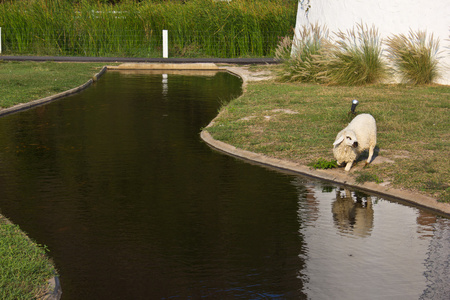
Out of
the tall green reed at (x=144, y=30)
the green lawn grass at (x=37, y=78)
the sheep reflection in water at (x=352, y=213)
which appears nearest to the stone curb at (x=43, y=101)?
the green lawn grass at (x=37, y=78)

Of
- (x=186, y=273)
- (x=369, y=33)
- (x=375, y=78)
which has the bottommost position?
(x=186, y=273)

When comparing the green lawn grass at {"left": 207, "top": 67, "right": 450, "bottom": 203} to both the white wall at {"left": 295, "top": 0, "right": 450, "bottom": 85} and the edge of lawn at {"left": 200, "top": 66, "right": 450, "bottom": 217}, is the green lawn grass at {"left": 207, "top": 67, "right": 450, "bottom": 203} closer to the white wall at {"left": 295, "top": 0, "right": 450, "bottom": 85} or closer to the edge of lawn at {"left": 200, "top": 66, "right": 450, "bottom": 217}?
the edge of lawn at {"left": 200, "top": 66, "right": 450, "bottom": 217}

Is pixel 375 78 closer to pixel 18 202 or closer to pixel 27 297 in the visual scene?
pixel 18 202

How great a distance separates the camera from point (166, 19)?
30.1m

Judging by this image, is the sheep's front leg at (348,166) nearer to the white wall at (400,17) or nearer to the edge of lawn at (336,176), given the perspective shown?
the edge of lawn at (336,176)

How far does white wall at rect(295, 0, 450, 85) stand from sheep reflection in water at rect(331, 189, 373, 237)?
12.5 meters

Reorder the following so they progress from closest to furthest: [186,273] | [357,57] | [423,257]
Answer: [186,273] < [423,257] < [357,57]

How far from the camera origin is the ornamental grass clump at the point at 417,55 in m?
19.3

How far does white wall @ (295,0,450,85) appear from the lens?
19281 millimetres

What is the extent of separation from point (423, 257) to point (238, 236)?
6.30 feet

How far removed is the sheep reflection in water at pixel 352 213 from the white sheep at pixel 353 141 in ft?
2.29

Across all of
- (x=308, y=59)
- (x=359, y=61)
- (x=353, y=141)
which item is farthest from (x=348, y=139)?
(x=308, y=59)

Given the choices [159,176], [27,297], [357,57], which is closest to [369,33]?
[357,57]

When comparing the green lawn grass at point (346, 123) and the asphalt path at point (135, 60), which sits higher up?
the asphalt path at point (135, 60)
